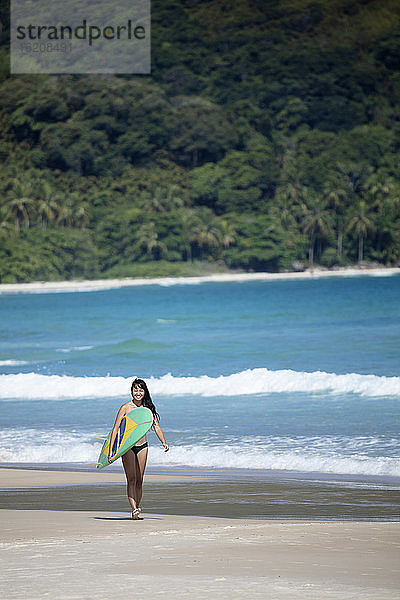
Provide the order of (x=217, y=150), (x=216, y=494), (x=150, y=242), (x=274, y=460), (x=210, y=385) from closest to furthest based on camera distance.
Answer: (x=216, y=494)
(x=274, y=460)
(x=210, y=385)
(x=150, y=242)
(x=217, y=150)

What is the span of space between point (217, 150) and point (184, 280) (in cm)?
3222

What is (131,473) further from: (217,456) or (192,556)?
(217,456)

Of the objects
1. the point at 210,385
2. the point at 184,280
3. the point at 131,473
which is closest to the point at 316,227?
the point at 184,280

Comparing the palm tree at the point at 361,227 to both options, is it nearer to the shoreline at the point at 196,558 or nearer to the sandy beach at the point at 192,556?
the sandy beach at the point at 192,556

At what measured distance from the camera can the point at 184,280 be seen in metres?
107

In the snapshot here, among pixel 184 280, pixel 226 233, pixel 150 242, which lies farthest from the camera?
pixel 226 233

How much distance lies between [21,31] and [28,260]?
244 ft

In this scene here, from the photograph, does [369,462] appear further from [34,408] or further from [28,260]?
[28,260]

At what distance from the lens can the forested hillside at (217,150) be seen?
11381 centimetres

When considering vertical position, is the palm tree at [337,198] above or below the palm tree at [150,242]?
above

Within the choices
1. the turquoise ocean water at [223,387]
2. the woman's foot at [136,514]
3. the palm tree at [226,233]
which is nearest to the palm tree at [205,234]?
the palm tree at [226,233]

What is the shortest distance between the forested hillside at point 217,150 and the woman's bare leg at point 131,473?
9654 cm

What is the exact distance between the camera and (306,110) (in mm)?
138375

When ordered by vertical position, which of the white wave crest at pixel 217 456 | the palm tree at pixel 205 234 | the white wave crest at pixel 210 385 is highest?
the palm tree at pixel 205 234
